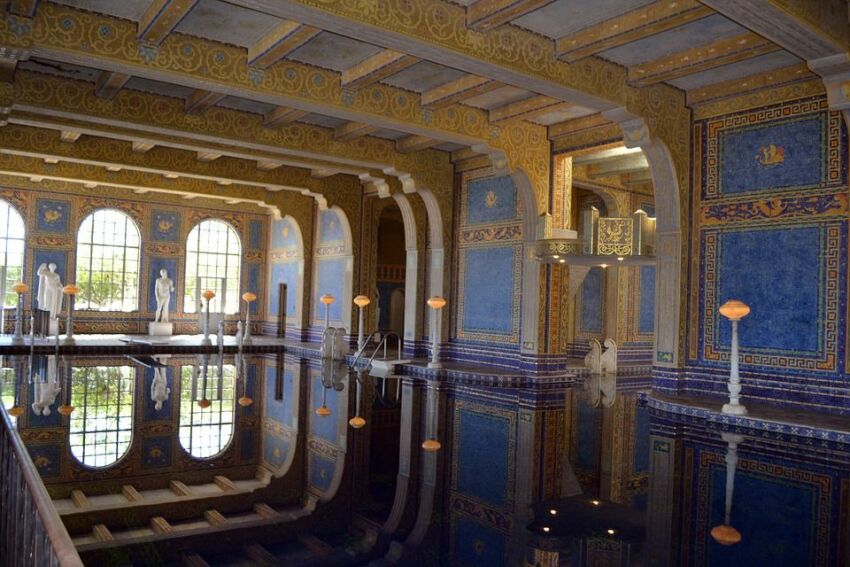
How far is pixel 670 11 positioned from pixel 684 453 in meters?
4.57

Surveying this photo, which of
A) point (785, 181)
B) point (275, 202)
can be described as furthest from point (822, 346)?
point (275, 202)

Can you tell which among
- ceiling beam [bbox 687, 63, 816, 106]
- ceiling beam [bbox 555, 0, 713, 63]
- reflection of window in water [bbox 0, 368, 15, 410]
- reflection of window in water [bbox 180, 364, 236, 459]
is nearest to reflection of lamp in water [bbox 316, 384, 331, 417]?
reflection of window in water [bbox 180, 364, 236, 459]

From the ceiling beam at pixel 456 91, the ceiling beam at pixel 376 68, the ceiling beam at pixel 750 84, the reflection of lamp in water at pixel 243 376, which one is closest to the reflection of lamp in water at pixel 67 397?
the reflection of lamp in water at pixel 243 376

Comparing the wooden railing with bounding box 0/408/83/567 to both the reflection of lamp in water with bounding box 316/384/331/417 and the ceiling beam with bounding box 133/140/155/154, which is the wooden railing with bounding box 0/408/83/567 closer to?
the reflection of lamp in water with bounding box 316/384/331/417

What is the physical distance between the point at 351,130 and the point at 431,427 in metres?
7.14

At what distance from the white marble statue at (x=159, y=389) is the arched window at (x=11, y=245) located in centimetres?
992

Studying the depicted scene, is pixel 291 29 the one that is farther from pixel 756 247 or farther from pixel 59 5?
pixel 756 247

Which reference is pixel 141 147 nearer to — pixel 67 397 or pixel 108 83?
pixel 108 83

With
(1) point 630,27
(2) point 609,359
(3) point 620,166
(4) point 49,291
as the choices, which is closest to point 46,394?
(1) point 630,27

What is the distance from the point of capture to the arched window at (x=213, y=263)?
76.2 ft

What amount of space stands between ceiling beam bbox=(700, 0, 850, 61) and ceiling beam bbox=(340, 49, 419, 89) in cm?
394

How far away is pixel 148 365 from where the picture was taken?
45.8ft

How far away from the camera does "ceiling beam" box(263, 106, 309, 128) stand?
1230 cm

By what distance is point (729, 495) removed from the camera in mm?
5398
